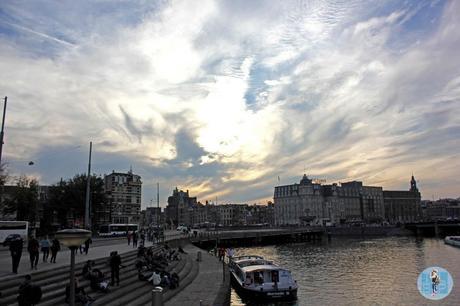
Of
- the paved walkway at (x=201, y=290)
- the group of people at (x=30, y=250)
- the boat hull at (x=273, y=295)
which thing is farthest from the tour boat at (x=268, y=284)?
the group of people at (x=30, y=250)

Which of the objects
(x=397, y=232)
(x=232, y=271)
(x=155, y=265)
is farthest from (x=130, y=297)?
(x=397, y=232)

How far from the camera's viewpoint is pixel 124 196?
140 meters

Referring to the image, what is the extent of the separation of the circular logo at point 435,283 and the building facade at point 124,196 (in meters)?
102

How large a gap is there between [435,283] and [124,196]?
111954 mm

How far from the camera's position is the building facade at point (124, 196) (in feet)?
445

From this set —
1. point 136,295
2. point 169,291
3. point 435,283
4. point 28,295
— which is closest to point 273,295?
point 169,291

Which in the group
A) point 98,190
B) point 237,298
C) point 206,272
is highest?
point 98,190

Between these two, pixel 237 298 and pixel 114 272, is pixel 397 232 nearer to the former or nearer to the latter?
pixel 237 298

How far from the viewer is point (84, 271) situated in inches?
947

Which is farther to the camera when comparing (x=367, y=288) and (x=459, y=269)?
(x=459, y=269)

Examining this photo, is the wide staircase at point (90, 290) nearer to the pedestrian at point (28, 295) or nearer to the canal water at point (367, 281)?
the pedestrian at point (28, 295)

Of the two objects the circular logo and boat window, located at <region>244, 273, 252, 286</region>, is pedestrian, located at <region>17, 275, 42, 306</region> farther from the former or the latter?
the circular logo

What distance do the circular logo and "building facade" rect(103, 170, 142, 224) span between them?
102 m

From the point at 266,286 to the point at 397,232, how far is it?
5647 inches
